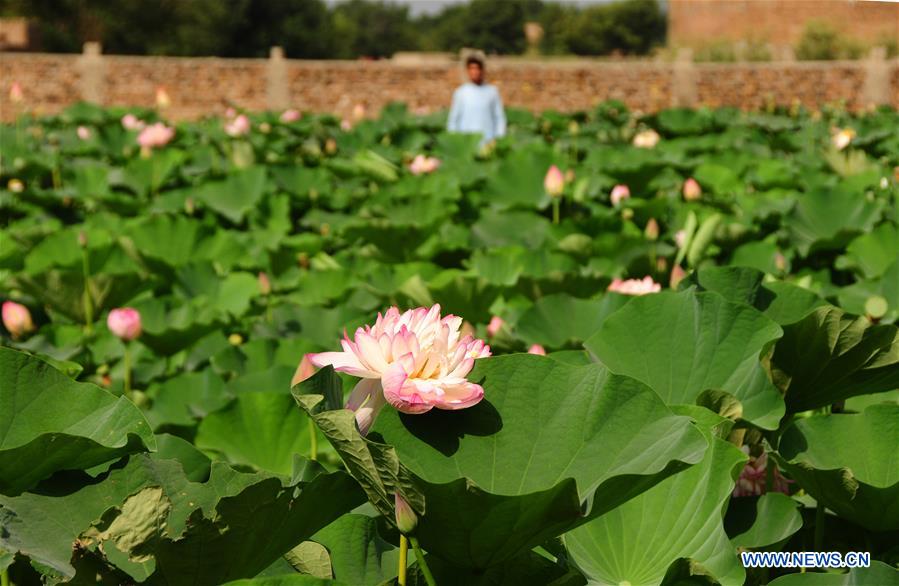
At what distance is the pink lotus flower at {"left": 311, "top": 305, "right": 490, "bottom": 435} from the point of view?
0.77m

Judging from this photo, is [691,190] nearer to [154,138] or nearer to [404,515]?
[154,138]

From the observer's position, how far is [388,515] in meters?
0.78

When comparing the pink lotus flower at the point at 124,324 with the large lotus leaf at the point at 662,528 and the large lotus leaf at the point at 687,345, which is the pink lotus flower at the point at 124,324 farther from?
the large lotus leaf at the point at 662,528

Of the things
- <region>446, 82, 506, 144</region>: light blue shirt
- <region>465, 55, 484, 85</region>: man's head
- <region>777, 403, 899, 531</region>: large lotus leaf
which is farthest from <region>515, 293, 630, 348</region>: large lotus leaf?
<region>465, 55, 484, 85</region>: man's head

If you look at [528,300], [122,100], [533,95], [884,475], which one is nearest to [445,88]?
[533,95]

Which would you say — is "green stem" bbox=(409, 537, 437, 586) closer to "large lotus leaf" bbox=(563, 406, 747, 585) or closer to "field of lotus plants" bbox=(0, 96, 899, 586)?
"field of lotus plants" bbox=(0, 96, 899, 586)

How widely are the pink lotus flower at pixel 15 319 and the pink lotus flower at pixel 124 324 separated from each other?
26 centimetres

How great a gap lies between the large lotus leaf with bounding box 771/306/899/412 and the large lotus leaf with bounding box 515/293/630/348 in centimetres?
47

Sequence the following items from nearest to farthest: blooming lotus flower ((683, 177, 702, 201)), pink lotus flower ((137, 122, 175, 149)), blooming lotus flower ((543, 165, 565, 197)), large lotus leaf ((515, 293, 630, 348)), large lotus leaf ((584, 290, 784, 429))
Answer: large lotus leaf ((584, 290, 784, 429)), large lotus leaf ((515, 293, 630, 348)), blooming lotus flower ((543, 165, 565, 197)), blooming lotus flower ((683, 177, 702, 201)), pink lotus flower ((137, 122, 175, 149))

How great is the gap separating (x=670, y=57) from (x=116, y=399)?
17.0 metres

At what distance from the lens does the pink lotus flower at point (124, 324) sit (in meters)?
2.01

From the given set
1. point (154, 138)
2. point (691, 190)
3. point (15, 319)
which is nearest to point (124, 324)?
point (15, 319)

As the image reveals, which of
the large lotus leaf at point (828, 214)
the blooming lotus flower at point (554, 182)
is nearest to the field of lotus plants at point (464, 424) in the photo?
the large lotus leaf at point (828, 214)

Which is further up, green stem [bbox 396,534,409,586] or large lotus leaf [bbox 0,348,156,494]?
large lotus leaf [bbox 0,348,156,494]
